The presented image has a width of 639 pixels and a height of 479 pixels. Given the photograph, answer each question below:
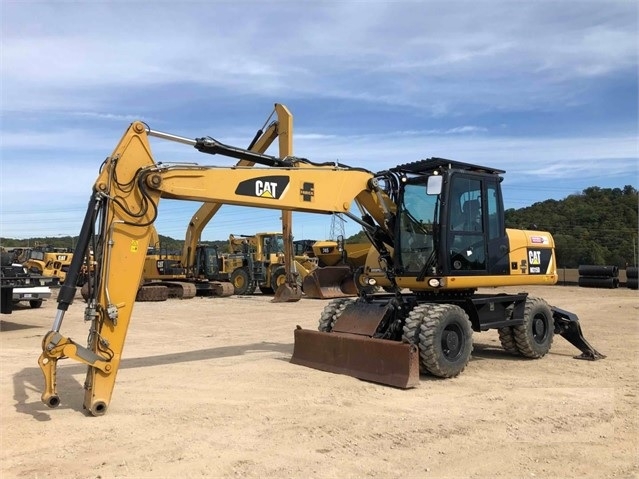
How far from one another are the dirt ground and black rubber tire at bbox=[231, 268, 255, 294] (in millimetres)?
16066

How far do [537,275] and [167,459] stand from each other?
272 inches

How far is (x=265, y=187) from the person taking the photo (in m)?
7.29

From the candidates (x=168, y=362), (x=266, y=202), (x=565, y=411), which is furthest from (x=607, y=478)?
(x=168, y=362)

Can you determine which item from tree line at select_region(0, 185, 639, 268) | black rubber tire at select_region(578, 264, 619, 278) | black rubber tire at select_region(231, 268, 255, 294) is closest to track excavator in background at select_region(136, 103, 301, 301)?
black rubber tire at select_region(231, 268, 255, 294)

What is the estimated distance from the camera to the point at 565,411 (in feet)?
20.9

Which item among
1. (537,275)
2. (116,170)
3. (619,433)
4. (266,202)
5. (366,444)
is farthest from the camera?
(537,275)

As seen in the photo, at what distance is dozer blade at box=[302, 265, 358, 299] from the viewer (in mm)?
19062

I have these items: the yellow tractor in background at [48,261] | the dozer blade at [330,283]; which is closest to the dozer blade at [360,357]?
the dozer blade at [330,283]

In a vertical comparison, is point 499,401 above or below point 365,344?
below

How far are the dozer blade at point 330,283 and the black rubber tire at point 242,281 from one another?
286 inches

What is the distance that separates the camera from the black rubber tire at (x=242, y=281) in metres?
26.3

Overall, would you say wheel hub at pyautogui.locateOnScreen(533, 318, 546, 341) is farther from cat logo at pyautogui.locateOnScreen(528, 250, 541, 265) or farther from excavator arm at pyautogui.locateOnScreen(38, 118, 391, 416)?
excavator arm at pyautogui.locateOnScreen(38, 118, 391, 416)

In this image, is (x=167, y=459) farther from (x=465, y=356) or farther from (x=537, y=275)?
(x=537, y=275)

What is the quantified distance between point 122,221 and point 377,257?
4255 millimetres
